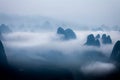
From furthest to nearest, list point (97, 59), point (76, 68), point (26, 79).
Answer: point (97, 59), point (76, 68), point (26, 79)

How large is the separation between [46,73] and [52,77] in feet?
14.1

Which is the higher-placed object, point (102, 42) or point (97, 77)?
point (102, 42)

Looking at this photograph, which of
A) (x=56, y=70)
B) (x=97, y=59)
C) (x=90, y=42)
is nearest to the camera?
(x=56, y=70)

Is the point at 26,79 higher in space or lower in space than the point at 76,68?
lower

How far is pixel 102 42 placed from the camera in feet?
639

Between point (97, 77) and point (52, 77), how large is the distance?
79.9 feet

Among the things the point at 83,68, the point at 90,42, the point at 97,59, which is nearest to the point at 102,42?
the point at 90,42

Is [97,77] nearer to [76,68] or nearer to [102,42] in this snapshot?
[76,68]

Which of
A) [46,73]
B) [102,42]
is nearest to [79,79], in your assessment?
[46,73]

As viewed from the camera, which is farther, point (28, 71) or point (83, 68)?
point (83, 68)

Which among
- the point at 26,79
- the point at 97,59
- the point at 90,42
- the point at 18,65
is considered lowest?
the point at 26,79

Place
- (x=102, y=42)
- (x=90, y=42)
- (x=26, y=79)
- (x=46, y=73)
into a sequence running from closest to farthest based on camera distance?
1. (x=26, y=79)
2. (x=46, y=73)
3. (x=90, y=42)
4. (x=102, y=42)

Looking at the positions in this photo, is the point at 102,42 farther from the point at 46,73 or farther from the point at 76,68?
the point at 46,73

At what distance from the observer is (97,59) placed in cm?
14188
